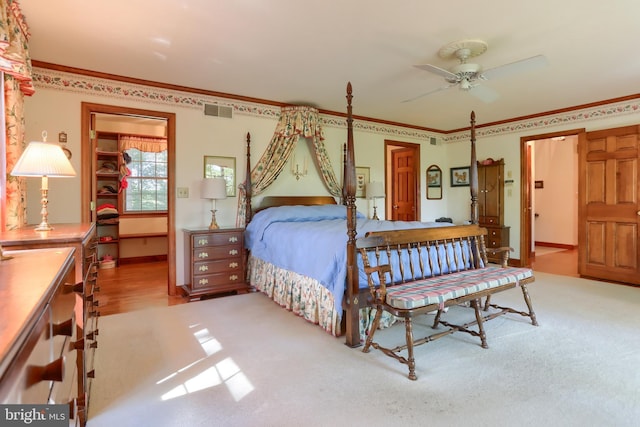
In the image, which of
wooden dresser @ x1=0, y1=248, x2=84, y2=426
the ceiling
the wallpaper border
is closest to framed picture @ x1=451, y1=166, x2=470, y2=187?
the wallpaper border

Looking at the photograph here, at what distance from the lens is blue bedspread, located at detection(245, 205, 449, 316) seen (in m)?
2.85

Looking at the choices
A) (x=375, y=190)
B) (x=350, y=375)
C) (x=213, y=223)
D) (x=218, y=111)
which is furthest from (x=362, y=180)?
(x=350, y=375)

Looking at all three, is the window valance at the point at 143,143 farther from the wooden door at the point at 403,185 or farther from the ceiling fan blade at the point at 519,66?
the ceiling fan blade at the point at 519,66

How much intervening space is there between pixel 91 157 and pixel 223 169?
1482 mm

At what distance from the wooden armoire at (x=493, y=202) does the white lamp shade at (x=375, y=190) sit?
2104 millimetres

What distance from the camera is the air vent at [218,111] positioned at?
4508 mm

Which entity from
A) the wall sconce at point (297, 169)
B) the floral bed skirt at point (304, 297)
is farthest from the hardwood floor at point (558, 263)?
the wall sconce at point (297, 169)

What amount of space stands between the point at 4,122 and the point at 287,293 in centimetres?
268

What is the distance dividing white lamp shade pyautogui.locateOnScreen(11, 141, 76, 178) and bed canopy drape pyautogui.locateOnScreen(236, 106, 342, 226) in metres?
2.50

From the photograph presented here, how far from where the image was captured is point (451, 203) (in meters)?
7.12

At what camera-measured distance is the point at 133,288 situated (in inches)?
181

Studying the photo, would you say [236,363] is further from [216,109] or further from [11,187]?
[216,109]

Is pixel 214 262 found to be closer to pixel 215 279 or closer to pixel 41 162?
pixel 215 279

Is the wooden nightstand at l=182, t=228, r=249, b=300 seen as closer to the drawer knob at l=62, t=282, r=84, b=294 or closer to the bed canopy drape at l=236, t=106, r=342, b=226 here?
the bed canopy drape at l=236, t=106, r=342, b=226
